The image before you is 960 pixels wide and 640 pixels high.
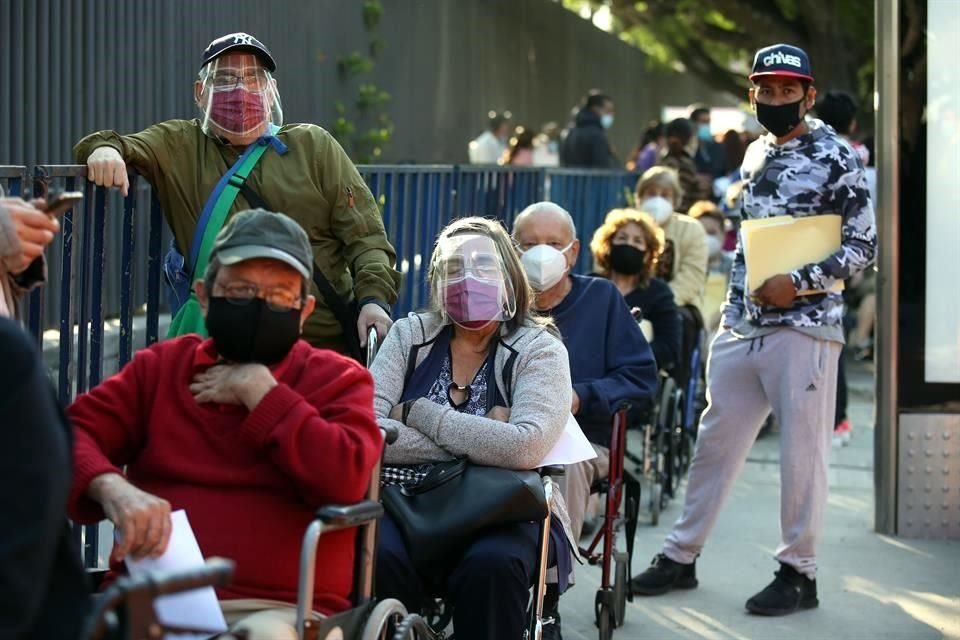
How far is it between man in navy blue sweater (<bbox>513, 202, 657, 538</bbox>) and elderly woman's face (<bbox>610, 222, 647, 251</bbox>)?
5.09 feet

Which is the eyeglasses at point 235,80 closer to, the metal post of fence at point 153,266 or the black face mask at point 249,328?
the metal post of fence at point 153,266

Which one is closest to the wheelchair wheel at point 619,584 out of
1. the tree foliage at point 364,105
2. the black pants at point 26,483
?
the black pants at point 26,483

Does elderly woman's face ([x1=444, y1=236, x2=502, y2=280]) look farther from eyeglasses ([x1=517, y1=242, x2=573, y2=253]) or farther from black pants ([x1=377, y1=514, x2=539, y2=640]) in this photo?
eyeglasses ([x1=517, y1=242, x2=573, y2=253])

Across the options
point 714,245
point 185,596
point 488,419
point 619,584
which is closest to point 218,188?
point 488,419

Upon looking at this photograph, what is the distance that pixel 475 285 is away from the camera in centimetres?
494

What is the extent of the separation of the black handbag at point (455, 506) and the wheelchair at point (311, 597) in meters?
0.10

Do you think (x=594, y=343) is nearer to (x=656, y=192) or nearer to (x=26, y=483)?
(x=26, y=483)

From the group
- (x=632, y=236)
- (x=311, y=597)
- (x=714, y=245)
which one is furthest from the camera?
(x=714, y=245)

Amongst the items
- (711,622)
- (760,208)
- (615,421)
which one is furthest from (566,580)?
(760,208)

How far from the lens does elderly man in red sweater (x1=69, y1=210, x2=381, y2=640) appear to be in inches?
144

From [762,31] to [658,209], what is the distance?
1534 centimetres

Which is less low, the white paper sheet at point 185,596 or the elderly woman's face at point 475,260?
the elderly woman's face at point 475,260

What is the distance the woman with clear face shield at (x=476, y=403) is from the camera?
450 cm

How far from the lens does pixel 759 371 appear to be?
646cm
